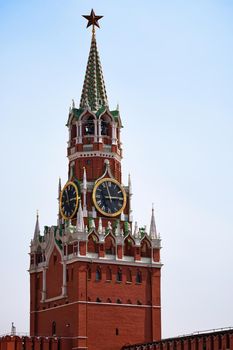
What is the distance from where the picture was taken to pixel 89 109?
11312cm

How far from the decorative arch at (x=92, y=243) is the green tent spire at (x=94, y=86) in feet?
48.3

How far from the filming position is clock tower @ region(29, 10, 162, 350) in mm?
105125

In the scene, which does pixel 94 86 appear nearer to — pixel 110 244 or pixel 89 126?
pixel 89 126

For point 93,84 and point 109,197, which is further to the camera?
point 93,84

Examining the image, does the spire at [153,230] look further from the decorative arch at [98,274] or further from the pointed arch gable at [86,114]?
the pointed arch gable at [86,114]

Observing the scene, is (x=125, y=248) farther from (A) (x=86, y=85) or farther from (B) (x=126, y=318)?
(A) (x=86, y=85)

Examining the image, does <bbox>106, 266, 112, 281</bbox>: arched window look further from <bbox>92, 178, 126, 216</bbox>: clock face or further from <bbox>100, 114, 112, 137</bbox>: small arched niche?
<bbox>100, 114, 112, 137</bbox>: small arched niche

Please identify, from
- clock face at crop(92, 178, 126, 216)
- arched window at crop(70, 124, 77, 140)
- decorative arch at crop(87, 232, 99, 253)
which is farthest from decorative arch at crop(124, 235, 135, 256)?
arched window at crop(70, 124, 77, 140)

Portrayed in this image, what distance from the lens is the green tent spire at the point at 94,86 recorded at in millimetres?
114438

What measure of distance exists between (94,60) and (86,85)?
305 centimetres

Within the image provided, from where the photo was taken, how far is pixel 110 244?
4264 inches

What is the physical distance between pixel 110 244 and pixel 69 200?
6843 mm

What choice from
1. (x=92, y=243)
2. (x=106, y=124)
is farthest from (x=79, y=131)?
(x=92, y=243)

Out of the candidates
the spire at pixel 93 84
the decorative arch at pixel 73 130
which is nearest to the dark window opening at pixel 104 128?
the spire at pixel 93 84
